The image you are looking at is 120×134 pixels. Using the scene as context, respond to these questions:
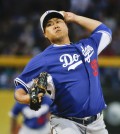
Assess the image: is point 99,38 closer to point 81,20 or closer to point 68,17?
point 81,20

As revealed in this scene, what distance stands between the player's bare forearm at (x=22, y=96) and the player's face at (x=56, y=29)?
0.66 m

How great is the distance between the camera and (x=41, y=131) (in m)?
9.05

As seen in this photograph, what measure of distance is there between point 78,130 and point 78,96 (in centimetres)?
33

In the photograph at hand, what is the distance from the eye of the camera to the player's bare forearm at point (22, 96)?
186 inches

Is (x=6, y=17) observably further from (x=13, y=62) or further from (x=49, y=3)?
(x=13, y=62)

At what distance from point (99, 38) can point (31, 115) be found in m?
3.66

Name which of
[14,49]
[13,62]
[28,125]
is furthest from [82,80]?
[14,49]

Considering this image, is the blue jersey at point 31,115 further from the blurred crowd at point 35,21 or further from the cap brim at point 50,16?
the cap brim at point 50,16

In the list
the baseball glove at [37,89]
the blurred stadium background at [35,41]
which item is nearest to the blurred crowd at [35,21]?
the blurred stadium background at [35,41]

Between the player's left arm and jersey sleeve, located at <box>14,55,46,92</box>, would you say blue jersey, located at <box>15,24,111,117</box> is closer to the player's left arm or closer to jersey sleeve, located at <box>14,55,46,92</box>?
jersey sleeve, located at <box>14,55,46,92</box>

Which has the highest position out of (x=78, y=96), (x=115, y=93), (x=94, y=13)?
(x=94, y=13)

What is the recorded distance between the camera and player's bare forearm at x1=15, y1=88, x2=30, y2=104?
4.71 m

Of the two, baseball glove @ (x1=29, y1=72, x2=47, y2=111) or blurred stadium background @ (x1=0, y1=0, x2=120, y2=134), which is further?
blurred stadium background @ (x1=0, y1=0, x2=120, y2=134)

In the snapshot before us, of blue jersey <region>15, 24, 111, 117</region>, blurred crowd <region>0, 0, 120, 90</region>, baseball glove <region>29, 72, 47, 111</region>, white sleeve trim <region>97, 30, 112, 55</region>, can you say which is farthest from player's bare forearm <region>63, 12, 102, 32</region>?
blurred crowd <region>0, 0, 120, 90</region>
